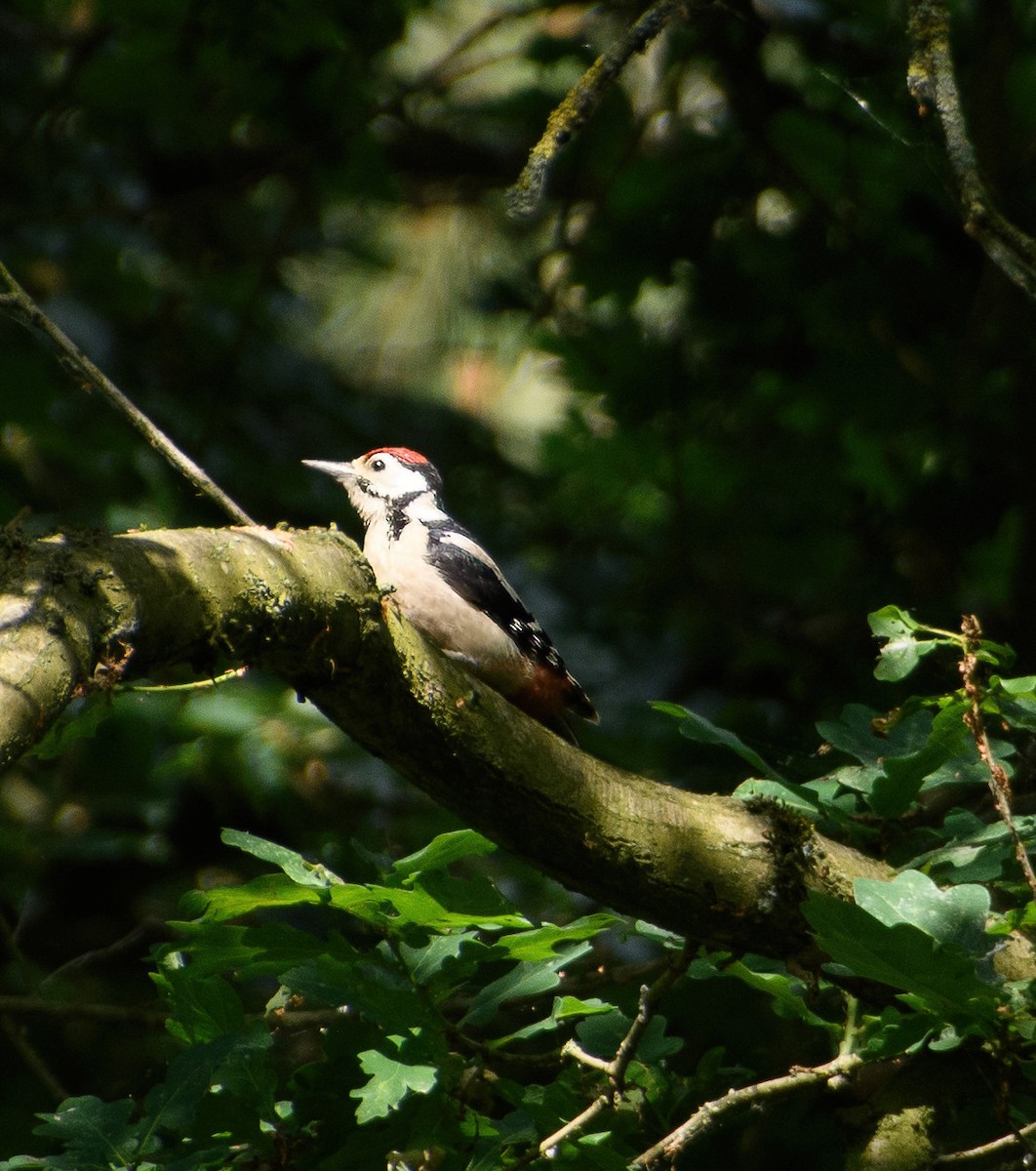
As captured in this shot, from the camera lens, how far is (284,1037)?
11.3 feet

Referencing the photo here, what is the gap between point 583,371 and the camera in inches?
224

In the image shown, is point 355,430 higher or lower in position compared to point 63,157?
lower

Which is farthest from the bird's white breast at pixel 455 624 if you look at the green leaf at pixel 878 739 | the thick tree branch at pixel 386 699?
the green leaf at pixel 878 739

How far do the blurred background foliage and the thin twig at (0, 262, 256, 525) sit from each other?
1.76 m

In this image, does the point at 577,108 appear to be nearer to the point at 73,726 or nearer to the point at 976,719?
the point at 976,719

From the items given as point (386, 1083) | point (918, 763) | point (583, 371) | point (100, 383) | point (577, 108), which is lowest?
point (386, 1083)

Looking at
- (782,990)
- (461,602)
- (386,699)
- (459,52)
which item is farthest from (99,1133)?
(459,52)

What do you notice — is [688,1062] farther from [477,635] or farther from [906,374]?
[906,374]

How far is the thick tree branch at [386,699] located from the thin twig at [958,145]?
3.89ft

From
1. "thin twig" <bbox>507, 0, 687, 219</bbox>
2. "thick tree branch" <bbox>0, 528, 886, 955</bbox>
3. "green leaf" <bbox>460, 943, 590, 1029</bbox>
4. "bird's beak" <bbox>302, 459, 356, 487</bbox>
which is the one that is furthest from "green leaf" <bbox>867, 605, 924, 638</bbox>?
"bird's beak" <bbox>302, 459, 356, 487</bbox>

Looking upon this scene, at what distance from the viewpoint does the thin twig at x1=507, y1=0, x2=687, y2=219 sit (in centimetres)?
262

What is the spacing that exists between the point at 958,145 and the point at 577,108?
2.50 ft

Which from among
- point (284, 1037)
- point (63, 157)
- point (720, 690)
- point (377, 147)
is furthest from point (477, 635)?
point (63, 157)

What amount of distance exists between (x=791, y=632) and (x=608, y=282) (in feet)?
4.81
